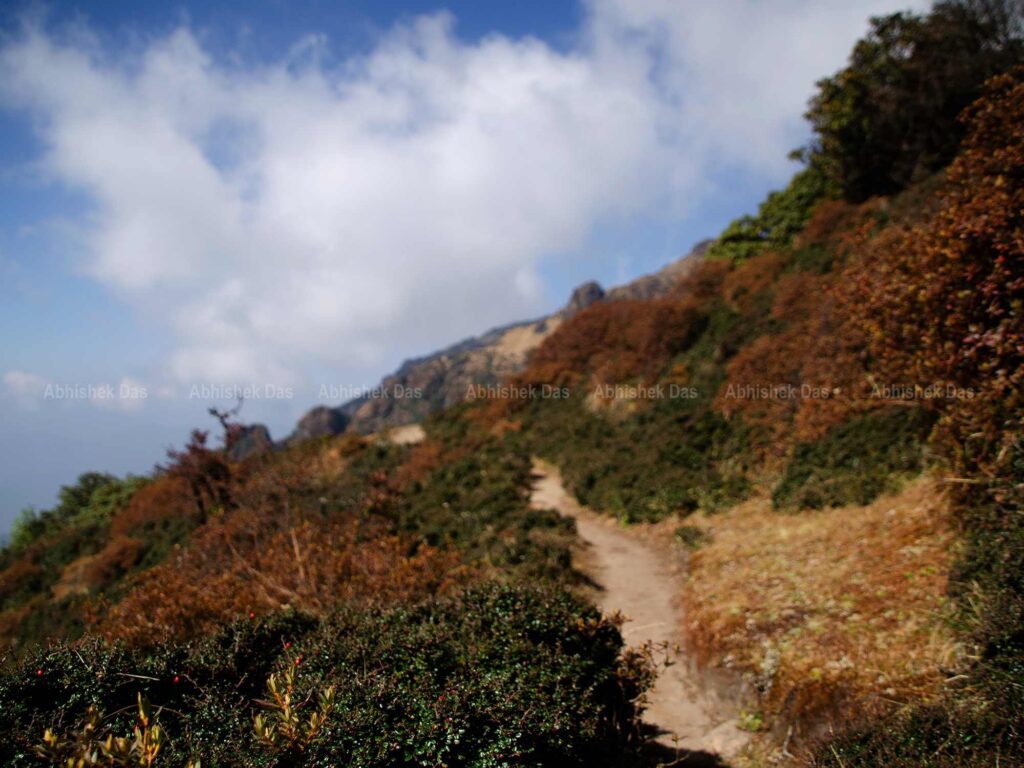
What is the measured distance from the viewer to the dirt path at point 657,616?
15.1ft

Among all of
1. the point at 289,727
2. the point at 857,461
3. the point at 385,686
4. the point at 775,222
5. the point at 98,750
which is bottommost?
the point at 857,461

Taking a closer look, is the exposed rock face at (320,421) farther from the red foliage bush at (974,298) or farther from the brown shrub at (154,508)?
the red foliage bush at (974,298)

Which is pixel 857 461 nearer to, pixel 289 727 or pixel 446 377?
pixel 289 727

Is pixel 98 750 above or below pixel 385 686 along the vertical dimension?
above

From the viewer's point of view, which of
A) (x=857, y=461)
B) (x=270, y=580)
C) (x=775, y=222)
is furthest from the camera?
(x=775, y=222)

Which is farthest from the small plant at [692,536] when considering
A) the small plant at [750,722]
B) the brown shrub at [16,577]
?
the brown shrub at [16,577]

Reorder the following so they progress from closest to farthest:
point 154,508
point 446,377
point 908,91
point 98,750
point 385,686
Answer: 1. point 98,750
2. point 385,686
3. point 908,91
4. point 154,508
5. point 446,377

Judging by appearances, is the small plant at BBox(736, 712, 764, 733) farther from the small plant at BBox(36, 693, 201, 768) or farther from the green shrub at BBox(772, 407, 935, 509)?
the small plant at BBox(36, 693, 201, 768)

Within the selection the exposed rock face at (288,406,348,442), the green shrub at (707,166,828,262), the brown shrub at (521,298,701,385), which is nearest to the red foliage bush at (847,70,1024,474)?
the brown shrub at (521,298,701,385)

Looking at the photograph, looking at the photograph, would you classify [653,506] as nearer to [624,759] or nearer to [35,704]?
[624,759]

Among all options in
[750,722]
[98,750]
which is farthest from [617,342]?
[98,750]

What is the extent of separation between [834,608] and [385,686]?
4.65 m

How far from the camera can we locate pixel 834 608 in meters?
5.16

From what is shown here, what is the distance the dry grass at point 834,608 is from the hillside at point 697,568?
31 mm
